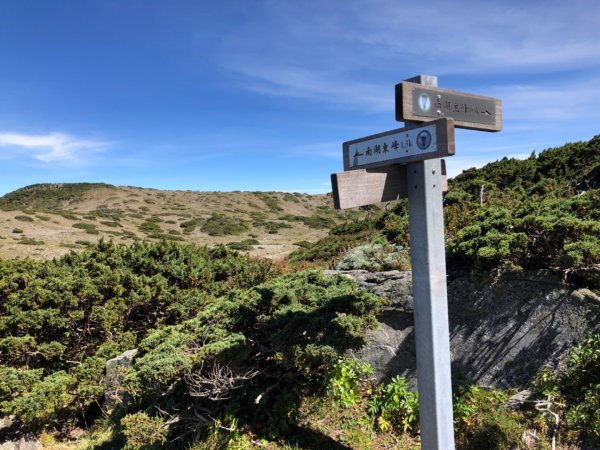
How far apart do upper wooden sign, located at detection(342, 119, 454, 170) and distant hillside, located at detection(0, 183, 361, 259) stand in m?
18.2

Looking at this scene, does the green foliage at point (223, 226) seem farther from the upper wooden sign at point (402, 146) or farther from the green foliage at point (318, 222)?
the upper wooden sign at point (402, 146)

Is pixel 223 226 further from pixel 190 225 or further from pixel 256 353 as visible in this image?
pixel 256 353

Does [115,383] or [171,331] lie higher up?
[171,331]

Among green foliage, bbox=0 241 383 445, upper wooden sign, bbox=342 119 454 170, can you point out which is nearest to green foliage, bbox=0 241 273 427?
green foliage, bbox=0 241 383 445

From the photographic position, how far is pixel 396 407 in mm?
4051

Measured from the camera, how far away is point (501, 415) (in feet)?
11.4

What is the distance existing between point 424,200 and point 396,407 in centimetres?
241

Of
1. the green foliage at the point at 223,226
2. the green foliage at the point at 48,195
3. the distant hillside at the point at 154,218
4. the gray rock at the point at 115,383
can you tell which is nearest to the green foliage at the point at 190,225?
the distant hillside at the point at 154,218

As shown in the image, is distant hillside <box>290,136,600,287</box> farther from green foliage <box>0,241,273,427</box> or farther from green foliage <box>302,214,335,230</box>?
green foliage <box>302,214,335,230</box>

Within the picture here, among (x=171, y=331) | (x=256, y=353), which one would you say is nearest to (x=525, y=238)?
(x=256, y=353)

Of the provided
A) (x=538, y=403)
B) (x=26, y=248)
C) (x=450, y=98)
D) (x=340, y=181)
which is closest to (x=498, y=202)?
(x=538, y=403)

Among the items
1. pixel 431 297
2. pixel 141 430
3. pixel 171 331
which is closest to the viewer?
pixel 431 297

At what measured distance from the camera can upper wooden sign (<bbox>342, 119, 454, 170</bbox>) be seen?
2439mm

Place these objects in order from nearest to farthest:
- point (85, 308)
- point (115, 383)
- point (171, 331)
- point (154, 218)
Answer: point (171, 331) → point (115, 383) → point (85, 308) → point (154, 218)
